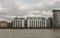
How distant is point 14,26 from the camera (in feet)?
66.8

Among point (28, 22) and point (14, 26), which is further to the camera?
point (28, 22)

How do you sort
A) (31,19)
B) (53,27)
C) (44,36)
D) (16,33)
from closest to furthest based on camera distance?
(53,27) < (44,36) < (16,33) < (31,19)

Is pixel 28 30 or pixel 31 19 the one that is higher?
pixel 31 19

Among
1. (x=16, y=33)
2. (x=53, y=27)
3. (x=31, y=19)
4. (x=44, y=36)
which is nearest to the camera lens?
(x=53, y=27)

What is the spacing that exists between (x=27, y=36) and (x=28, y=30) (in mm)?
1953

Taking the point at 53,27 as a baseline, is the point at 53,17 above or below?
above

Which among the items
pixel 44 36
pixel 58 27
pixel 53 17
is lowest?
pixel 44 36

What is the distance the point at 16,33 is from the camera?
22.0 m

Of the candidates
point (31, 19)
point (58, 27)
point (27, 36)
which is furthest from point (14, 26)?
point (58, 27)

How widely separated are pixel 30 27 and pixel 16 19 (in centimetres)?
246

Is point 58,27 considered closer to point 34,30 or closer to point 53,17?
point 53,17

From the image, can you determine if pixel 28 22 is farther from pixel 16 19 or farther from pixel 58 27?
pixel 58 27

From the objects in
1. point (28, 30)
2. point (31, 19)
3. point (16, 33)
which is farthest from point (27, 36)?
point (31, 19)

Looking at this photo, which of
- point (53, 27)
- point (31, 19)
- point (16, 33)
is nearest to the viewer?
point (53, 27)
